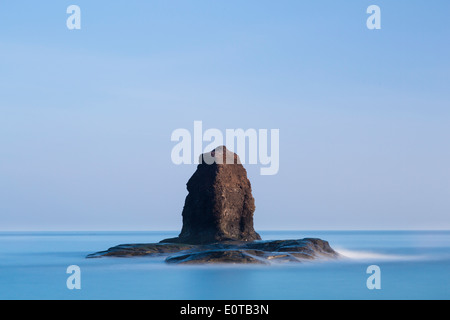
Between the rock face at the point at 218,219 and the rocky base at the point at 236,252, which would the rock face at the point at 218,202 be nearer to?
the rock face at the point at 218,219

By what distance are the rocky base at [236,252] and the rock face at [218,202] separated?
2397 millimetres

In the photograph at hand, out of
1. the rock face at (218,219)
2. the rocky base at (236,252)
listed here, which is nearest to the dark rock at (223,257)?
the rocky base at (236,252)

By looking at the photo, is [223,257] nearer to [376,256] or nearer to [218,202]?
[218,202]

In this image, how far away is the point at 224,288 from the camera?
33125 millimetres

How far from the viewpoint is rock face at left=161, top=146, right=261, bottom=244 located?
49156 mm

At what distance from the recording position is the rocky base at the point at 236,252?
127 feet

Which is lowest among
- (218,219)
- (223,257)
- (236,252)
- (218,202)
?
(223,257)

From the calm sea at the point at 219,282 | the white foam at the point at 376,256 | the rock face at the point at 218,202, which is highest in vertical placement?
the rock face at the point at 218,202

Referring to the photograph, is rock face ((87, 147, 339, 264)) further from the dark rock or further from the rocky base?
the dark rock

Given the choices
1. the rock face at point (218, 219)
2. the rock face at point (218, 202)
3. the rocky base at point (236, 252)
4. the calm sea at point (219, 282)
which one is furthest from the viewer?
the rock face at point (218, 202)

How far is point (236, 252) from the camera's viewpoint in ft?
128

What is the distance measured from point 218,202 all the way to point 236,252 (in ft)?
33.6

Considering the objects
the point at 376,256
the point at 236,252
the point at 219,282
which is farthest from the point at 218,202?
the point at 376,256
